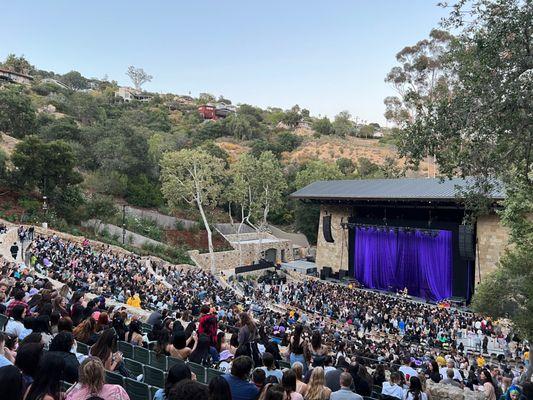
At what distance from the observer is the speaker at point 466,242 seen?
26078 millimetres

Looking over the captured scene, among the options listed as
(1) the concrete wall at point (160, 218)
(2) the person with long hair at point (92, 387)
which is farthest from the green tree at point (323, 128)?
(2) the person with long hair at point (92, 387)

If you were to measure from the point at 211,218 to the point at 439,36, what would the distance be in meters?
24.9

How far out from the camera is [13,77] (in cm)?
8494

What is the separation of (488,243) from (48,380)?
2719 centimetres

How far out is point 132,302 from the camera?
13.1 meters

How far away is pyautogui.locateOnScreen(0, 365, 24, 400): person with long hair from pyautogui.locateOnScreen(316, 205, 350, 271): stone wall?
109ft

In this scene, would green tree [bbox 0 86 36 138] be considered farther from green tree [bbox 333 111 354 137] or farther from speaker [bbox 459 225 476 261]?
green tree [bbox 333 111 354 137]

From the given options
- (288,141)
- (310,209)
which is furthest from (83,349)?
(288,141)

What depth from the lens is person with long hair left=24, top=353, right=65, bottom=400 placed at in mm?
3297

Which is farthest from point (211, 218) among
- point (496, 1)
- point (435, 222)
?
point (496, 1)

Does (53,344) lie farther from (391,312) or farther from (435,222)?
(435,222)

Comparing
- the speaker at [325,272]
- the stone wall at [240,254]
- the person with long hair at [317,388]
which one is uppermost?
the person with long hair at [317,388]

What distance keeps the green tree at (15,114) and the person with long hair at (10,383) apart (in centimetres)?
5431

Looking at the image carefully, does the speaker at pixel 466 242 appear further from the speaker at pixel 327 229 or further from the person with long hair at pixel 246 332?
the person with long hair at pixel 246 332
